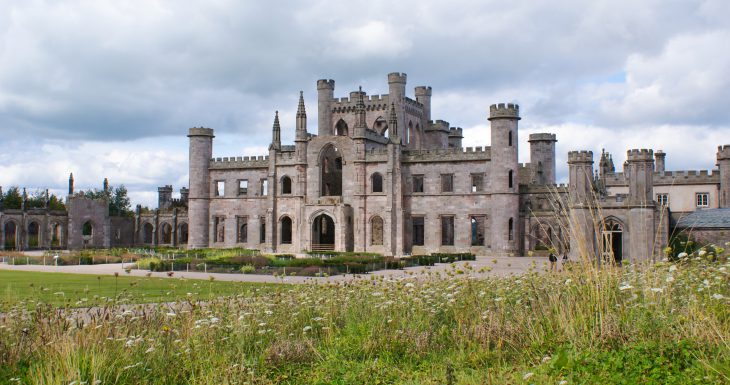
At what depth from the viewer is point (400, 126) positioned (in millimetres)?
57656

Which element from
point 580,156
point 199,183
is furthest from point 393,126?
point 199,183

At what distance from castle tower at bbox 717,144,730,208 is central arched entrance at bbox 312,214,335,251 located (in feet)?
96.7

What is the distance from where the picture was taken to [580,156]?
36.1 metres

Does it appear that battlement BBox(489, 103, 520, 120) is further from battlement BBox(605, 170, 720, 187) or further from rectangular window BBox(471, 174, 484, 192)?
battlement BBox(605, 170, 720, 187)

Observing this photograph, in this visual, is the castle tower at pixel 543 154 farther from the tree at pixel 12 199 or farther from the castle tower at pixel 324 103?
the tree at pixel 12 199

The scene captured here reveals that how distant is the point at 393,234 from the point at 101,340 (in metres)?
42.0

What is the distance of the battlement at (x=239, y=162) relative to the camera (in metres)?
58.1

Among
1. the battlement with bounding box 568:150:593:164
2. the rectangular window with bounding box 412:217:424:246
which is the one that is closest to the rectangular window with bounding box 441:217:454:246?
the rectangular window with bounding box 412:217:424:246

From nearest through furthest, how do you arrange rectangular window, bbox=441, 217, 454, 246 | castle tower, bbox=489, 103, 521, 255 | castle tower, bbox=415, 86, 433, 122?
castle tower, bbox=489, 103, 521, 255
rectangular window, bbox=441, 217, 454, 246
castle tower, bbox=415, 86, 433, 122

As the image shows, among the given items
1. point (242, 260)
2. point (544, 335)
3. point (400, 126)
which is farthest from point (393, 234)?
point (544, 335)

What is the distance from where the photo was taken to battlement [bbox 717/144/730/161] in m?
50.5

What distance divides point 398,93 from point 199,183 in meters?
18.7

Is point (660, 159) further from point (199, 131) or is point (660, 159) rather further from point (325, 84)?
point (199, 131)

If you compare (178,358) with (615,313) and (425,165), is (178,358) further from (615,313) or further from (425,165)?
(425,165)
